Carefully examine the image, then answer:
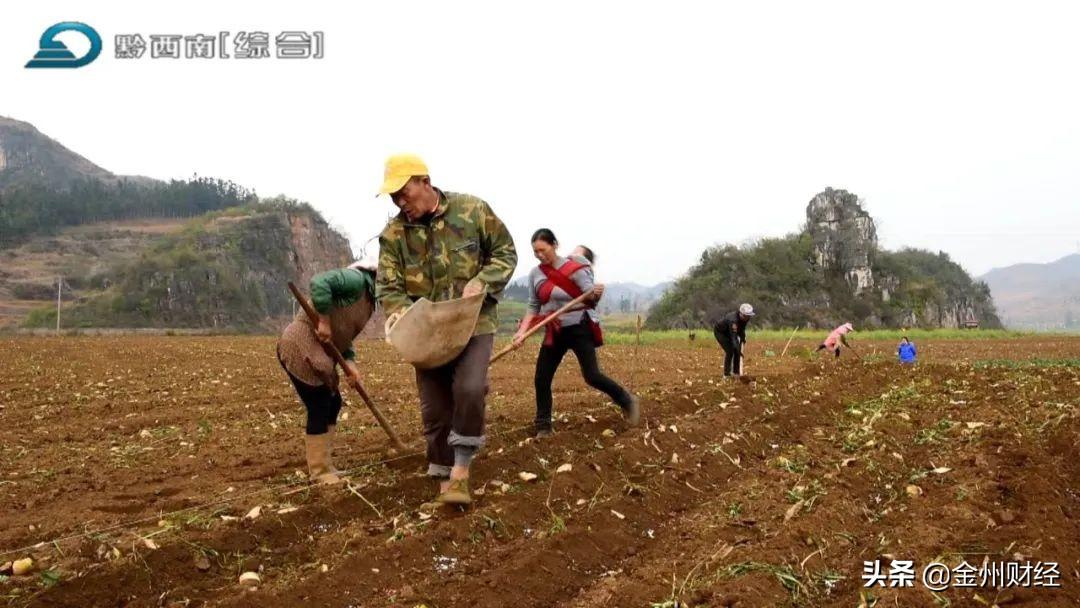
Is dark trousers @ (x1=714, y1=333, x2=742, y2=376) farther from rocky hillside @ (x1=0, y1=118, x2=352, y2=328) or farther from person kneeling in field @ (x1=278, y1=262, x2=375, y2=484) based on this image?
rocky hillside @ (x1=0, y1=118, x2=352, y2=328)

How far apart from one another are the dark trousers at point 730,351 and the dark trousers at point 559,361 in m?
5.23

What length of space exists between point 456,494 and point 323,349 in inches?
59.4

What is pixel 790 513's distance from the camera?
13.1 feet

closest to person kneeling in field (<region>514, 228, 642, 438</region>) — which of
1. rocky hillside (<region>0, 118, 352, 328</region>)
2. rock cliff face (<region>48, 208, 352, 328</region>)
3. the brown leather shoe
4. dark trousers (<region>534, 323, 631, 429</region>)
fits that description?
dark trousers (<region>534, 323, 631, 429</region>)

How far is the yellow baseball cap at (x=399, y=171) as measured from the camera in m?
4.18

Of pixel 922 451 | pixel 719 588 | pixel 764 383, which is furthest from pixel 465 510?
pixel 764 383

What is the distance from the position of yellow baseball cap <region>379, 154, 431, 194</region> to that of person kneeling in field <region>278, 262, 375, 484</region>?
893mm

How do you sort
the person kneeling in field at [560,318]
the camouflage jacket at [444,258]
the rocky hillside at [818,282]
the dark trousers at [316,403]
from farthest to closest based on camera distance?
the rocky hillside at [818,282] → the person kneeling in field at [560,318] → the dark trousers at [316,403] → the camouflage jacket at [444,258]

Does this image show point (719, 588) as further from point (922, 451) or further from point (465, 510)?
point (922, 451)

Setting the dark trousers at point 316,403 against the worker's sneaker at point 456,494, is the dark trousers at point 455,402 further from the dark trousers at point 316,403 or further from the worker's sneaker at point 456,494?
the dark trousers at point 316,403

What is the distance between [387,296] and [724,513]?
7.59 ft

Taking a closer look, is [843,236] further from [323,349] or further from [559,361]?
[323,349]

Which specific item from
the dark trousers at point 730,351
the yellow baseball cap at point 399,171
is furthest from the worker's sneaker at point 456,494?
the dark trousers at point 730,351

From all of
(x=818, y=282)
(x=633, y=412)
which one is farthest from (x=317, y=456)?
(x=818, y=282)
